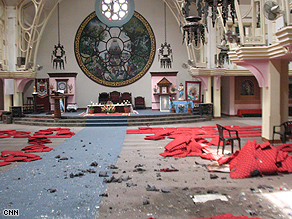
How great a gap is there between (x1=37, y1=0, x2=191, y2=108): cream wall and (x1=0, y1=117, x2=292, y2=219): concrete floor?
13330mm

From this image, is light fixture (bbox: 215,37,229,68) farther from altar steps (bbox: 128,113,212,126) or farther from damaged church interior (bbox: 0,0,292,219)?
altar steps (bbox: 128,113,212,126)

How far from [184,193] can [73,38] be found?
17.2m

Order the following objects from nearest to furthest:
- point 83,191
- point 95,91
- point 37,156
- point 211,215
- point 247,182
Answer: point 211,215 < point 83,191 < point 247,182 < point 37,156 < point 95,91

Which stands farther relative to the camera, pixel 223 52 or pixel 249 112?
pixel 249 112

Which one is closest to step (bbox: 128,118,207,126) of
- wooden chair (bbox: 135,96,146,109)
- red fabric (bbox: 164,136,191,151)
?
wooden chair (bbox: 135,96,146,109)

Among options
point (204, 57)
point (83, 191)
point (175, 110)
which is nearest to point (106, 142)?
point (83, 191)

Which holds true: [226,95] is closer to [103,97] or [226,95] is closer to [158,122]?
[158,122]

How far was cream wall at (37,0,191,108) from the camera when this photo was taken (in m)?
18.8

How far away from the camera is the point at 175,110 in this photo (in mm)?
15695

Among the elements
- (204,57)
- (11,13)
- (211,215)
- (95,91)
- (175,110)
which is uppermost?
(11,13)

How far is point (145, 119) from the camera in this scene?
13.4 metres

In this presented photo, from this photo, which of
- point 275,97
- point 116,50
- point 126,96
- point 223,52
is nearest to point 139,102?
point 126,96

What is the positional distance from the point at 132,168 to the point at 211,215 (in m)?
2.46

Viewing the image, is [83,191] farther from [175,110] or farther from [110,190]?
[175,110]
